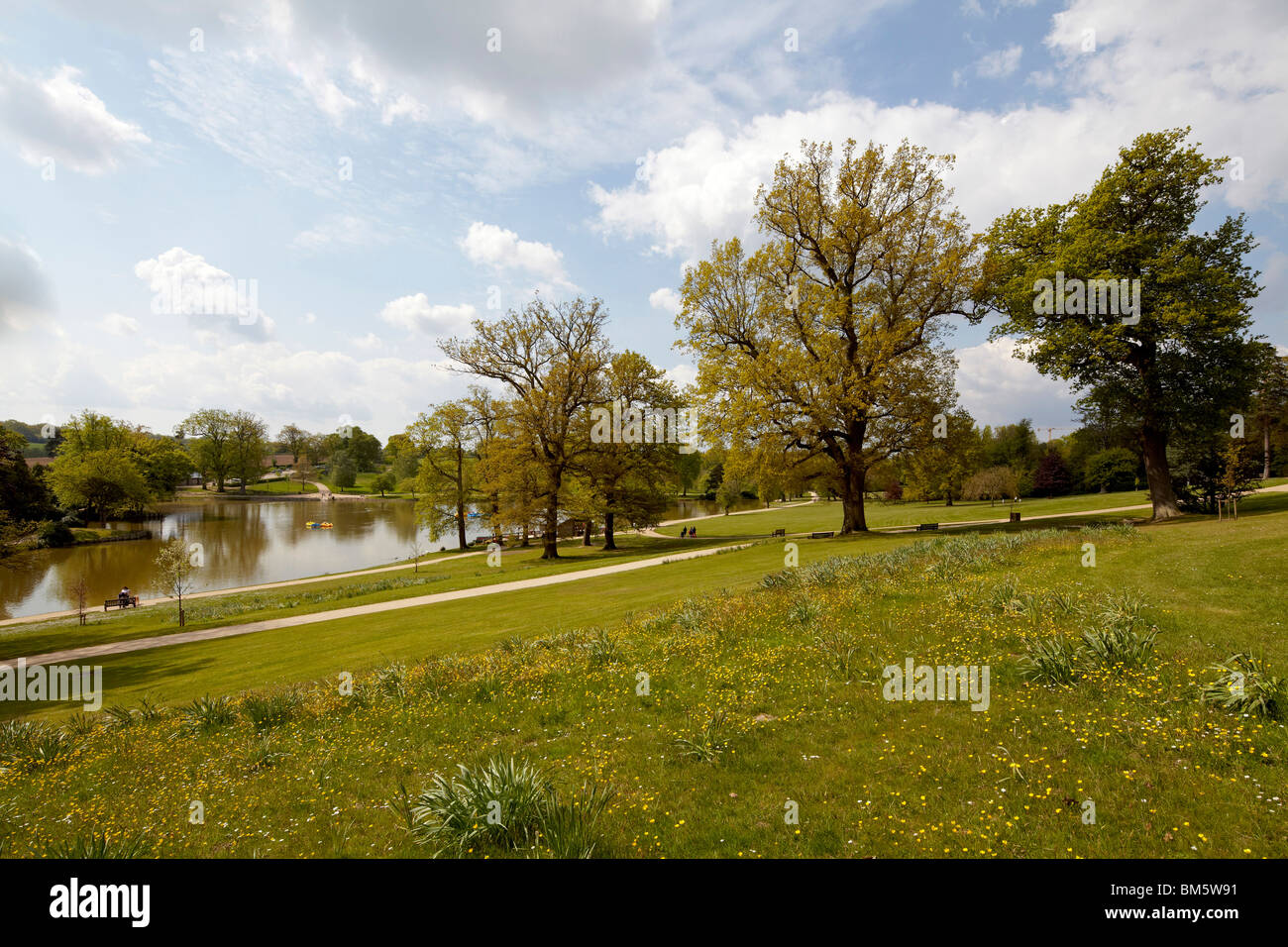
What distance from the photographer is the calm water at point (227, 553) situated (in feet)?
109

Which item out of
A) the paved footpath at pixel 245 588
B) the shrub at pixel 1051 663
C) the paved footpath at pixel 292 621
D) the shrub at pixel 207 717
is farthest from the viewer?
the paved footpath at pixel 245 588

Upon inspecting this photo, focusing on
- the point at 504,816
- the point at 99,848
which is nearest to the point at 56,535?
the point at 99,848

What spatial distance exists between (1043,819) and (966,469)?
24.8 meters

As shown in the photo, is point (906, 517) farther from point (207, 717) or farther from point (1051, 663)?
point (207, 717)

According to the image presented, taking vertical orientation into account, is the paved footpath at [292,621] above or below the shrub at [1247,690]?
below

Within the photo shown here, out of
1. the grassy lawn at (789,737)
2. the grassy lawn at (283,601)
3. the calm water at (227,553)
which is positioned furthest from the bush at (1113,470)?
the grassy lawn at (789,737)

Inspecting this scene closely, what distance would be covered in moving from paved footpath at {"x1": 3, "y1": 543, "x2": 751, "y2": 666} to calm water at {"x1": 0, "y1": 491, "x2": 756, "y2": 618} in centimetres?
582

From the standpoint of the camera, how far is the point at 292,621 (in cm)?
1989

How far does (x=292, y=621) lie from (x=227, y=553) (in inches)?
1421

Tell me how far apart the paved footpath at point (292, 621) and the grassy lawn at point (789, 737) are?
19.5 ft

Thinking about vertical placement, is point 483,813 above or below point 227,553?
above

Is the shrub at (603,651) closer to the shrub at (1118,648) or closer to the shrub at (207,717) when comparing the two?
the shrub at (207,717)

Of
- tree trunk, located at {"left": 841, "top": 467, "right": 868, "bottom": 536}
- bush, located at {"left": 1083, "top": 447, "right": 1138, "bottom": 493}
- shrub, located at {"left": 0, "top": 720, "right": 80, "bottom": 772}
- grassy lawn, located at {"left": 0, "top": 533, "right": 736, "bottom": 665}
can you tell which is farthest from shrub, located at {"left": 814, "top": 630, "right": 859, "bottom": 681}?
bush, located at {"left": 1083, "top": 447, "right": 1138, "bottom": 493}
